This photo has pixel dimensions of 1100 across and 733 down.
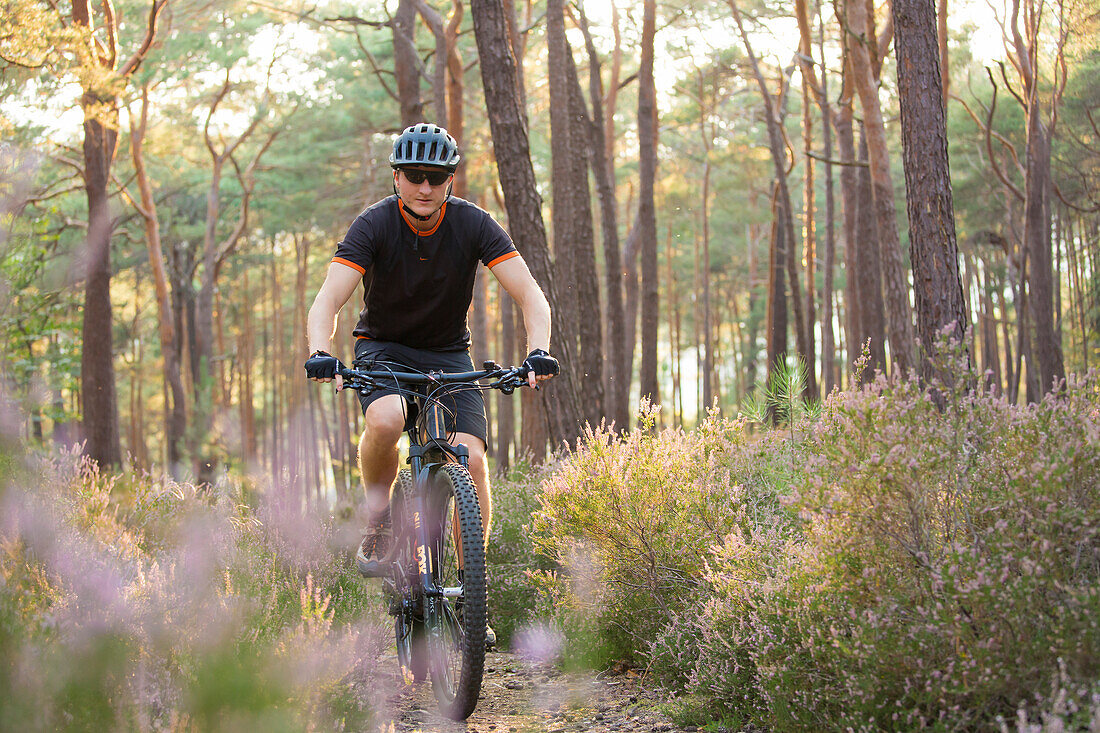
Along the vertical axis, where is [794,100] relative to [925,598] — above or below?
above

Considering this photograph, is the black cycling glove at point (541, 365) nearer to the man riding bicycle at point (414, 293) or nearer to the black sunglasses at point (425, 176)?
the man riding bicycle at point (414, 293)

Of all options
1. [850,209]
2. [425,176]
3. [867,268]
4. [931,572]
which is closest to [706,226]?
[850,209]

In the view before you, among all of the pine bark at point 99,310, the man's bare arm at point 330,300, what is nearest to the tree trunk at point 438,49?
the pine bark at point 99,310

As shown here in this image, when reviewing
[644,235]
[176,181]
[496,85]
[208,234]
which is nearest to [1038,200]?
[644,235]

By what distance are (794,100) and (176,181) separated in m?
21.7

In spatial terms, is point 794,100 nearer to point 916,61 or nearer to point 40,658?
point 916,61

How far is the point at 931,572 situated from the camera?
3232 millimetres

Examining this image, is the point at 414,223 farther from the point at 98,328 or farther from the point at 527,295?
the point at 98,328

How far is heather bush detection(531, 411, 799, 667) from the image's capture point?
514cm

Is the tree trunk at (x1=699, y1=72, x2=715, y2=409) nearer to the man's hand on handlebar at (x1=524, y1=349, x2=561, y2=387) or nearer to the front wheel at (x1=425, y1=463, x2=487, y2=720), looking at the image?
the front wheel at (x1=425, y1=463, x2=487, y2=720)

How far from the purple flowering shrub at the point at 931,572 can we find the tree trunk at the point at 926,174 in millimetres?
4811

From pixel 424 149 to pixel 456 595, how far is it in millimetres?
2070

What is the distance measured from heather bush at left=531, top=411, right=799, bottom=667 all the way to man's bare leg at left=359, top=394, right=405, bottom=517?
39.2 inches

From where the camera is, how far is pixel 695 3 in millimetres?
23547
